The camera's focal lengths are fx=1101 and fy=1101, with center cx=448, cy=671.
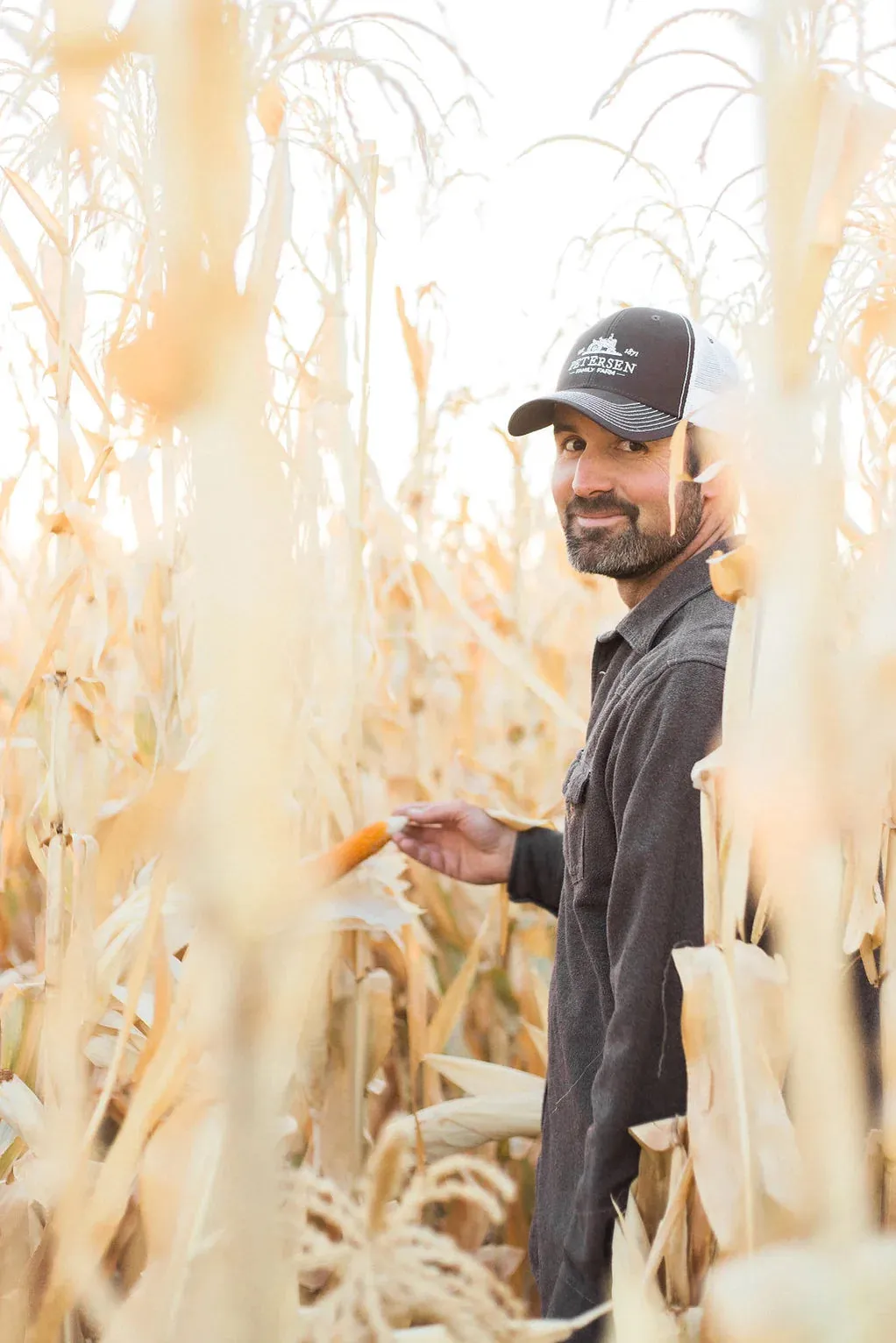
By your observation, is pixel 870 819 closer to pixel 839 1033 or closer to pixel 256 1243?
pixel 839 1033

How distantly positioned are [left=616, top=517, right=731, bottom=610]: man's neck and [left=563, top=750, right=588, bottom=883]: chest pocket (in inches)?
9.7

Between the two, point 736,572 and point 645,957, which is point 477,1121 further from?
point 736,572

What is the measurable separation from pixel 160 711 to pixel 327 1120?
1.77ft

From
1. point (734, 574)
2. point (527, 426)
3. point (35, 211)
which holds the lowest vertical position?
point (734, 574)

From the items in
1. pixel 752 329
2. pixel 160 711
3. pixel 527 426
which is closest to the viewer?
pixel 752 329

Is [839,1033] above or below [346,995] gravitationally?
below

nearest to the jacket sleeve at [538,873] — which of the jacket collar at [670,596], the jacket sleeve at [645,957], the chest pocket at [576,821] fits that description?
the chest pocket at [576,821]

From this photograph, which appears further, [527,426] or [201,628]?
[527,426]

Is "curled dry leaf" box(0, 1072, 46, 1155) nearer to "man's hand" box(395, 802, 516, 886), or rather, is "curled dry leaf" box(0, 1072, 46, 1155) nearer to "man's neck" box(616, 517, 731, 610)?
"man's hand" box(395, 802, 516, 886)

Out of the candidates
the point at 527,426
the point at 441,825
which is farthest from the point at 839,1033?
the point at 527,426

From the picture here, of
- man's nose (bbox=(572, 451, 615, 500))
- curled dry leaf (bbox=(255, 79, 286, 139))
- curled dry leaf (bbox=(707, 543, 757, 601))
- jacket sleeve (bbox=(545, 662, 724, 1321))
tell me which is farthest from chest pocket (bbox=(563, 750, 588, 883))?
curled dry leaf (bbox=(255, 79, 286, 139))

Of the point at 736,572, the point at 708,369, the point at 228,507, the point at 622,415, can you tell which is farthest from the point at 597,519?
the point at 228,507

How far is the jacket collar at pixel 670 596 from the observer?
1.22 meters

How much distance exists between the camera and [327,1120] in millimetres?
1283
